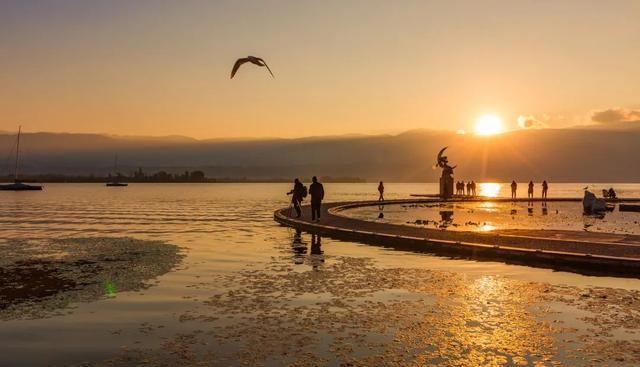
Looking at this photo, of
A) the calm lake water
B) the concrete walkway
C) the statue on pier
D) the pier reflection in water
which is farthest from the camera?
the statue on pier

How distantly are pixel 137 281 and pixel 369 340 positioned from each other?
747 cm

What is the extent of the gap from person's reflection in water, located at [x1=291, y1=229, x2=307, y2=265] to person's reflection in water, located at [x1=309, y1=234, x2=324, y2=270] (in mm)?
279

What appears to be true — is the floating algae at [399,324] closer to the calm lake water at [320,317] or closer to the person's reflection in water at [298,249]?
the calm lake water at [320,317]

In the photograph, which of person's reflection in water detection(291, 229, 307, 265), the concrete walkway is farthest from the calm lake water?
the concrete walkway

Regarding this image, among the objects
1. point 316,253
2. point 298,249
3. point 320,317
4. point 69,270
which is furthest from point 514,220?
point 320,317

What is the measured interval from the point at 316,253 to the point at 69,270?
7.59 meters

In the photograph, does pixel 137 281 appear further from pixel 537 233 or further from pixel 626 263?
pixel 537 233

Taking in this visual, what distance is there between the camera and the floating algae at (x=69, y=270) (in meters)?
10.9

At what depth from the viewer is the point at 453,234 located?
21562 millimetres

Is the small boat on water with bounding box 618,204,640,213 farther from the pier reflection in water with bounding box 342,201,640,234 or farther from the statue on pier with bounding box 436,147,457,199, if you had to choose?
the statue on pier with bounding box 436,147,457,199

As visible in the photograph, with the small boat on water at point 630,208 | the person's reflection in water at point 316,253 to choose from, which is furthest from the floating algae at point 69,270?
the small boat on water at point 630,208

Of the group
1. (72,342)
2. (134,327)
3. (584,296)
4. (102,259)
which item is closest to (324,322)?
(134,327)

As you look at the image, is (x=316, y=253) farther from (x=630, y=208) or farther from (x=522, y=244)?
(x=630, y=208)

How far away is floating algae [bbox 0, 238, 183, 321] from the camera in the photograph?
35.8 feet
